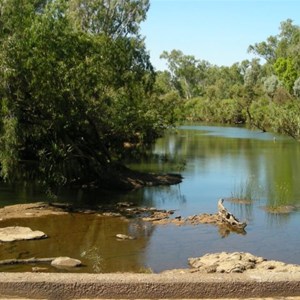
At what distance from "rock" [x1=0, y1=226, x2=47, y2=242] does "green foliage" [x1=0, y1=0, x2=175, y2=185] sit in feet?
8.80

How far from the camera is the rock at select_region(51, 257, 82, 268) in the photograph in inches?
475

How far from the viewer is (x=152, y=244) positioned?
14.7 m

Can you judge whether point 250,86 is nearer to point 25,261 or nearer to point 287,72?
point 287,72

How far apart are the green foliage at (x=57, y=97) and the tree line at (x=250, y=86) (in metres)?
19.6

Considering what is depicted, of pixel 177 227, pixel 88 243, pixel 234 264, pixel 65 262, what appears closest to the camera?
pixel 234 264

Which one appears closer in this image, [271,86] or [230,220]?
[230,220]

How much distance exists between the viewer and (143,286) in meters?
6.56

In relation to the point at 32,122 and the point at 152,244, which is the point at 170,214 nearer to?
the point at 152,244

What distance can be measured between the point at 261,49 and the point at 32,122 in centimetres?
8698

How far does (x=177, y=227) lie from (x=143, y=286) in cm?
1051

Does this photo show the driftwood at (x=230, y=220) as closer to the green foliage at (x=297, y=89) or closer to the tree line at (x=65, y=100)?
the tree line at (x=65, y=100)

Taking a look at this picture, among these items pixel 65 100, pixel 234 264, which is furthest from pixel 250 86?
pixel 234 264

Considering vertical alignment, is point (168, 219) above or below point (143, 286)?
below

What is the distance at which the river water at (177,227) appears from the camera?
1340cm
